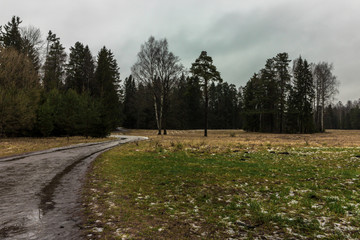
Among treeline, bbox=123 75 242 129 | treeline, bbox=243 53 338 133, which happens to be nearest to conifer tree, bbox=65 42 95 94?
treeline, bbox=123 75 242 129

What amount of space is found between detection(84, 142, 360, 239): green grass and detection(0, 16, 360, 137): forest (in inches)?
1050

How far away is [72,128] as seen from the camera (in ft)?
115

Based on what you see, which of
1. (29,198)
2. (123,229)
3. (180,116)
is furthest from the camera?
(180,116)

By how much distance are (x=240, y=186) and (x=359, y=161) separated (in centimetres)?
869

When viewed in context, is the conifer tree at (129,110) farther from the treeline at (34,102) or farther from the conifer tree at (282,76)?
the conifer tree at (282,76)

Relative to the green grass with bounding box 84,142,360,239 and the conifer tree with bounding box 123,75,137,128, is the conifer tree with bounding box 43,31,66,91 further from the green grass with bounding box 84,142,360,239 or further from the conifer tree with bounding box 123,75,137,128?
the green grass with bounding box 84,142,360,239

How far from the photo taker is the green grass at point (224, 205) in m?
3.98

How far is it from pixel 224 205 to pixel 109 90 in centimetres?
4964

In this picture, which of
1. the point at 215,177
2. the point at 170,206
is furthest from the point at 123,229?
the point at 215,177

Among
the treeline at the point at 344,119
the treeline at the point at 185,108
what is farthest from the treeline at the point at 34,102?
the treeline at the point at 344,119

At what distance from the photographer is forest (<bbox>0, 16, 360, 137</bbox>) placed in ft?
100

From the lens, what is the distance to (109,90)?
5047cm

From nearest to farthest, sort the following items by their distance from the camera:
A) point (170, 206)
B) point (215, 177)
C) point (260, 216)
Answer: point (260, 216), point (170, 206), point (215, 177)

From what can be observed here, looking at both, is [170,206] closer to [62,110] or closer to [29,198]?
[29,198]
